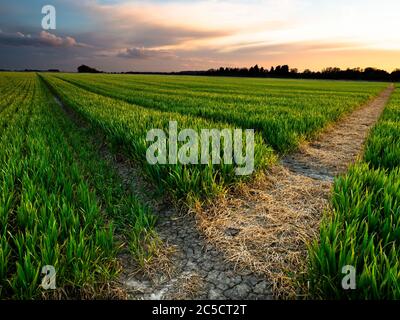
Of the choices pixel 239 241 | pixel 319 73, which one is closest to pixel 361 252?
pixel 239 241

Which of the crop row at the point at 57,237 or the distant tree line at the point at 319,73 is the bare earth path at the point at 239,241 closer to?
the crop row at the point at 57,237

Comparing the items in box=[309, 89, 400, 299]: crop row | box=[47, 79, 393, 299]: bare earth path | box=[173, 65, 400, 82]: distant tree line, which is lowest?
box=[47, 79, 393, 299]: bare earth path

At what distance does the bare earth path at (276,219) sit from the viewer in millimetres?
2957

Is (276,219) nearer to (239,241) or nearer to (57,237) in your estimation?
(239,241)

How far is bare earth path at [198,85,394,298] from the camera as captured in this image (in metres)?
2.96

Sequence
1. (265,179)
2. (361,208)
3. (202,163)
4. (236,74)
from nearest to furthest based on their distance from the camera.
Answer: (361,208) → (202,163) → (265,179) → (236,74)

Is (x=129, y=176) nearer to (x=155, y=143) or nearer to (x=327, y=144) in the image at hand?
(x=155, y=143)

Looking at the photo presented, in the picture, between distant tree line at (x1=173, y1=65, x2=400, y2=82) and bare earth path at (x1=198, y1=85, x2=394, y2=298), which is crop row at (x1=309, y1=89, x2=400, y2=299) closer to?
bare earth path at (x1=198, y1=85, x2=394, y2=298)

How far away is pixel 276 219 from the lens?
392 cm

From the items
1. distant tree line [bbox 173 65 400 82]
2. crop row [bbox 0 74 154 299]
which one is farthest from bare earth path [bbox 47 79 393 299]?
distant tree line [bbox 173 65 400 82]

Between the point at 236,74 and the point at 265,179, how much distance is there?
124m

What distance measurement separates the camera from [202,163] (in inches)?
182

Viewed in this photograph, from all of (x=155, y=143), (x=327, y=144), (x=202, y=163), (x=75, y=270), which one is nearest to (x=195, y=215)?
(x=202, y=163)

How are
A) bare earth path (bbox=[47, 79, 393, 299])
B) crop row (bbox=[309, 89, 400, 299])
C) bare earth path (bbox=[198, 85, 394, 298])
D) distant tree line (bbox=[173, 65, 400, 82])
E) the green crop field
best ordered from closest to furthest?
Answer: crop row (bbox=[309, 89, 400, 299]), the green crop field, bare earth path (bbox=[47, 79, 393, 299]), bare earth path (bbox=[198, 85, 394, 298]), distant tree line (bbox=[173, 65, 400, 82])
